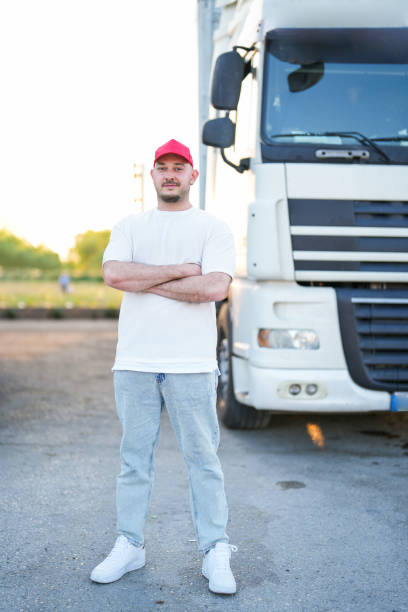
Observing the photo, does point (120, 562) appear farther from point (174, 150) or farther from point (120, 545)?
point (174, 150)

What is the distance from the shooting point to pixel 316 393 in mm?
5277

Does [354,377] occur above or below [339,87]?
below

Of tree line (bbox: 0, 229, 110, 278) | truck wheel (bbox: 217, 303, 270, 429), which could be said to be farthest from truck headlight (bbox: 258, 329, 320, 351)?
tree line (bbox: 0, 229, 110, 278)

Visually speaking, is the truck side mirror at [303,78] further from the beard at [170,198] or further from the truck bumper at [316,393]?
the beard at [170,198]

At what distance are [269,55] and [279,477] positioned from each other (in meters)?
2.93

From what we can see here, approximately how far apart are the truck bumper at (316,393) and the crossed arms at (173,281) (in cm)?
202

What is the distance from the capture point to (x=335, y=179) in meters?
5.14

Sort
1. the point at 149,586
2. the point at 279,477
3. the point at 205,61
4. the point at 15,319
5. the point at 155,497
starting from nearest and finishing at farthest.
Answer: the point at 149,586 → the point at 155,497 → the point at 279,477 → the point at 205,61 → the point at 15,319

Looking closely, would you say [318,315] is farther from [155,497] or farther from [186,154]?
[186,154]

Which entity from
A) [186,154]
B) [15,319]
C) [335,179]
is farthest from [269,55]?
[15,319]

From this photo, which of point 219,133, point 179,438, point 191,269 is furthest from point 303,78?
point 179,438

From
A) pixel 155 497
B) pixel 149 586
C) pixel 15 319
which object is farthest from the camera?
pixel 15 319

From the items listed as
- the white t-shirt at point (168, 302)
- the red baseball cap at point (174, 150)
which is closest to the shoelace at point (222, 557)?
the white t-shirt at point (168, 302)

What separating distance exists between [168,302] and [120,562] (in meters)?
1.17
